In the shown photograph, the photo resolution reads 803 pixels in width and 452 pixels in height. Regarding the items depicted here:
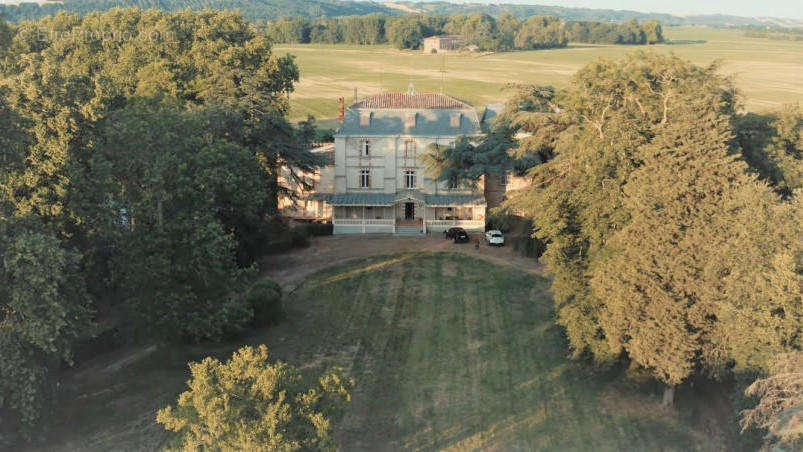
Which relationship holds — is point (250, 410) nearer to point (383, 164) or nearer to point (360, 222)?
point (360, 222)

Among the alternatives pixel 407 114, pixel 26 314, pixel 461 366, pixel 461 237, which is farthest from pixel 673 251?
pixel 407 114

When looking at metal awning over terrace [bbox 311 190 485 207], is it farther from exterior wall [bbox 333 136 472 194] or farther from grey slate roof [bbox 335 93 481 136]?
grey slate roof [bbox 335 93 481 136]

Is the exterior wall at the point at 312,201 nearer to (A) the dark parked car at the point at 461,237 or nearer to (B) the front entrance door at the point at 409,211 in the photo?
(B) the front entrance door at the point at 409,211

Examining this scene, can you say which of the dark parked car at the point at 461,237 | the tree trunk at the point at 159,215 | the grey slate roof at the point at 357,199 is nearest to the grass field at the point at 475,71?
the grey slate roof at the point at 357,199

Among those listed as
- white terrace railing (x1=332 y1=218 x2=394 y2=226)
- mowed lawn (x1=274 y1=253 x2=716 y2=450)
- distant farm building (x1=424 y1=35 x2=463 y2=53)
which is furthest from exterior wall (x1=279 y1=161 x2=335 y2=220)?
distant farm building (x1=424 y1=35 x2=463 y2=53)

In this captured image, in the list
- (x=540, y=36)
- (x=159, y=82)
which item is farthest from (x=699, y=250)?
(x=540, y=36)

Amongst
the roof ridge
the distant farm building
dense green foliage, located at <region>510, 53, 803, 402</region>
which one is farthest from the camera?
the distant farm building

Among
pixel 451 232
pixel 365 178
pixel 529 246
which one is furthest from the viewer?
pixel 365 178
